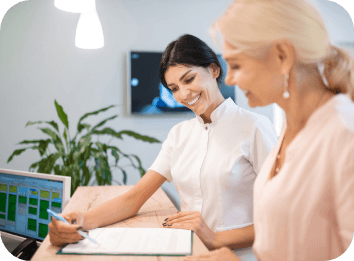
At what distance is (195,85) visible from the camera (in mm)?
801

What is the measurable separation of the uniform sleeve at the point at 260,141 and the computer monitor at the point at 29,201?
578 millimetres

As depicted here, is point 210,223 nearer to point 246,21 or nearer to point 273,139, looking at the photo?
point 273,139

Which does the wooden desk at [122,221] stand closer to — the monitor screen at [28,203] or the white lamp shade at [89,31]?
the monitor screen at [28,203]

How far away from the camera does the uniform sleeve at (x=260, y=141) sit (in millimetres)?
681

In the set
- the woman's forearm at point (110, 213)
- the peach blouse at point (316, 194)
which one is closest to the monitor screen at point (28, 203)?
the woman's forearm at point (110, 213)

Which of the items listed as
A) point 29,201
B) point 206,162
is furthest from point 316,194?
point 29,201

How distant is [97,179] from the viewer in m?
1.38

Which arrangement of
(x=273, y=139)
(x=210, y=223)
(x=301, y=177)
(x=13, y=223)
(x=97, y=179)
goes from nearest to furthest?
1. (x=301, y=177)
2. (x=273, y=139)
3. (x=210, y=223)
4. (x=13, y=223)
5. (x=97, y=179)

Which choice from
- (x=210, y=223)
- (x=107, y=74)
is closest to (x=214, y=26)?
(x=210, y=223)

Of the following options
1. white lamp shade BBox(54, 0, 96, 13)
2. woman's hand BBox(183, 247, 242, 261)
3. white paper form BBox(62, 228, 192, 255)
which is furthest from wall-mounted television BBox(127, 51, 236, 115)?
woman's hand BBox(183, 247, 242, 261)

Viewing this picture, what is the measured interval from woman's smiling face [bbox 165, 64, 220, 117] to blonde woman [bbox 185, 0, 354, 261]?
1.23ft

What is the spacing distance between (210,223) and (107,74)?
3.64 feet

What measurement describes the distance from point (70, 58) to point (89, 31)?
0.53 meters

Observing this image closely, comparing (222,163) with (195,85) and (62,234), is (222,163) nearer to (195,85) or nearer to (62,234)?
(195,85)
